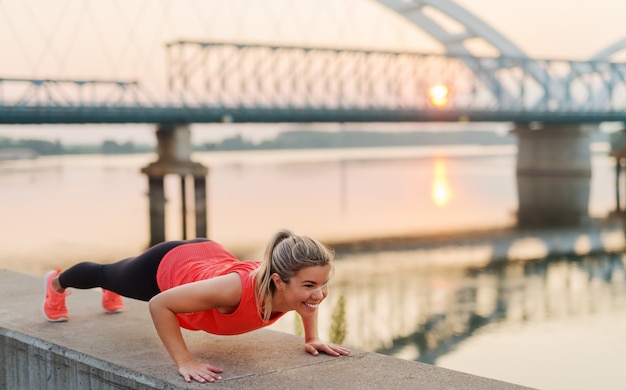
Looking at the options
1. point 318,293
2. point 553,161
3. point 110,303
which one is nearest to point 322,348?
point 318,293

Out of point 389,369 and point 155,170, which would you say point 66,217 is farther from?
point 389,369

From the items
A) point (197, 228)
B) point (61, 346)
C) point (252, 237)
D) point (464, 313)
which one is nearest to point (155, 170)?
point (197, 228)

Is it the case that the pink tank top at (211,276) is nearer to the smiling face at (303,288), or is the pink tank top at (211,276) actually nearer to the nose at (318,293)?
the smiling face at (303,288)

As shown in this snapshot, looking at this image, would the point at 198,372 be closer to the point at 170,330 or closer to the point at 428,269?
the point at 170,330

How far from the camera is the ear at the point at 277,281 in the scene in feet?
12.7

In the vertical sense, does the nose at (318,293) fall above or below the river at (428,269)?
above

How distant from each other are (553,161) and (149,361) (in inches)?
2882

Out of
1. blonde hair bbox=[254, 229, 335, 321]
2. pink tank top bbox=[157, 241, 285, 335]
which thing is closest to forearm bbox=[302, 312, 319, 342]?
pink tank top bbox=[157, 241, 285, 335]

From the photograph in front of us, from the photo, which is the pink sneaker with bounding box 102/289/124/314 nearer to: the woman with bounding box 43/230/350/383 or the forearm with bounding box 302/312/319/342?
the woman with bounding box 43/230/350/383

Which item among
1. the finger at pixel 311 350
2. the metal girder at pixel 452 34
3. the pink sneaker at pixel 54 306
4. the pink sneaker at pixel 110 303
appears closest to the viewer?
the finger at pixel 311 350

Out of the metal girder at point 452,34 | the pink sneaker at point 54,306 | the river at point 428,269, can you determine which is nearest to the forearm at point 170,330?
the pink sneaker at point 54,306

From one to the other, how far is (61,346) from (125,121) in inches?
1503

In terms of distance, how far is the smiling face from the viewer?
12.7 feet

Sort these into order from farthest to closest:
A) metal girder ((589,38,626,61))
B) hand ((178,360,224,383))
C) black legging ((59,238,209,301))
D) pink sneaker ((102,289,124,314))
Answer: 1. metal girder ((589,38,626,61))
2. pink sneaker ((102,289,124,314))
3. black legging ((59,238,209,301))
4. hand ((178,360,224,383))
